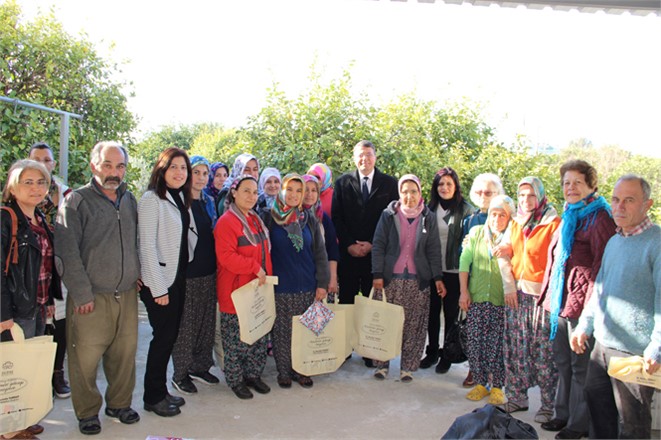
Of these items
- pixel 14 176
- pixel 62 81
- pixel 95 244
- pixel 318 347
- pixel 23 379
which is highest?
pixel 62 81

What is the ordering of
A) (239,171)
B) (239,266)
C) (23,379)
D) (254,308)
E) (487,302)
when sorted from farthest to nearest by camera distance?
(239,171)
(487,302)
(254,308)
(239,266)
(23,379)

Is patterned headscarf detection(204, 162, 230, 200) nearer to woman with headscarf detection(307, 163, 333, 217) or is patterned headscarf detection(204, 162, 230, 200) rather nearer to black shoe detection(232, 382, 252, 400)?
woman with headscarf detection(307, 163, 333, 217)

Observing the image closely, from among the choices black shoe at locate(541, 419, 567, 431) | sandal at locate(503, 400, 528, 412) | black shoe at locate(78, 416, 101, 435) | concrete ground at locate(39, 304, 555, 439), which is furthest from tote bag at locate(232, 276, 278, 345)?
black shoe at locate(541, 419, 567, 431)

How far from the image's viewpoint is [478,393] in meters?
4.29

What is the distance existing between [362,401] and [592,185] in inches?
96.4

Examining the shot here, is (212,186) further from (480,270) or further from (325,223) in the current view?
(480,270)

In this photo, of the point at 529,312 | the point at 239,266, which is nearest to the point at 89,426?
the point at 239,266

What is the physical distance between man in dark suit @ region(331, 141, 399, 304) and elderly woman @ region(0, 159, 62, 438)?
107 inches

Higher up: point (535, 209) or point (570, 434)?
point (535, 209)

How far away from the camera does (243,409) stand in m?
3.97

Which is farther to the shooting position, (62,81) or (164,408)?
(62,81)

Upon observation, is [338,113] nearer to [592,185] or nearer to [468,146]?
[468,146]

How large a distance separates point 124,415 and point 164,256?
119 centimetres

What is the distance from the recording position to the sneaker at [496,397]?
4156 mm
